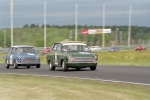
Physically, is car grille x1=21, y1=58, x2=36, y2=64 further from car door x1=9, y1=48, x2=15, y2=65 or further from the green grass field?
the green grass field

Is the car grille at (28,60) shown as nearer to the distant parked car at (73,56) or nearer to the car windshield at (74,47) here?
the distant parked car at (73,56)

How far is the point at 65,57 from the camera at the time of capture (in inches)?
1013

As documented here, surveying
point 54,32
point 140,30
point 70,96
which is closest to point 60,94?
point 70,96

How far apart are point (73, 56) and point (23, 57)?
6.68 meters

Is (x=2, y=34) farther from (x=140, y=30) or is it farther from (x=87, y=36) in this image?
(x=140, y=30)

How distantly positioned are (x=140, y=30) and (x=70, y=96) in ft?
434

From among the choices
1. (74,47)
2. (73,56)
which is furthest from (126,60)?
(73,56)

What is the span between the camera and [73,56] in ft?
84.2

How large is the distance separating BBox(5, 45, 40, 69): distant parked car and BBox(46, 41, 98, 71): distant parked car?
4056 mm

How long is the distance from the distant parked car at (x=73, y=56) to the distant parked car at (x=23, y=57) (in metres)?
4.06

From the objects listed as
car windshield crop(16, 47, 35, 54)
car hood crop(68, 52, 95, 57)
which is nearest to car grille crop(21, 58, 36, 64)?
car windshield crop(16, 47, 35, 54)

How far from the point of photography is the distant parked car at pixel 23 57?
31.3 m

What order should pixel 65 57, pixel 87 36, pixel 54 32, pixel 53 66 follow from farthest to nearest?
pixel 87 36 < pixel 54 32 < pixel 53 66 < pixel 65 57

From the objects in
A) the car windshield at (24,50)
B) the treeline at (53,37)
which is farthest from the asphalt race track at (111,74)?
the treeline at (53,37)
